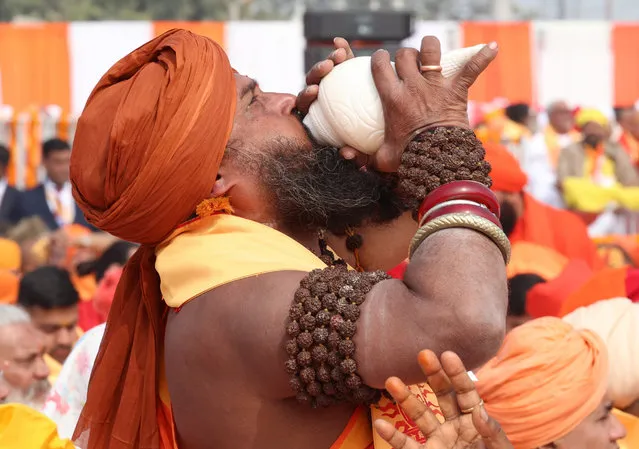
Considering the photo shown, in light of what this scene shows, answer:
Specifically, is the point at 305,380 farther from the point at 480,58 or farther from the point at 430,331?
the point at 480,58

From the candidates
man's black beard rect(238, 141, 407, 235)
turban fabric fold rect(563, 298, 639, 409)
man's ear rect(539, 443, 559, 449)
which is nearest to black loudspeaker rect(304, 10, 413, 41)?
turban fabric fold rect(563, 298, 639, 409)

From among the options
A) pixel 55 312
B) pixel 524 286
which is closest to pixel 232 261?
pixel 524 286

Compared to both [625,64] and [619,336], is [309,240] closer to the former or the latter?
[619,336]

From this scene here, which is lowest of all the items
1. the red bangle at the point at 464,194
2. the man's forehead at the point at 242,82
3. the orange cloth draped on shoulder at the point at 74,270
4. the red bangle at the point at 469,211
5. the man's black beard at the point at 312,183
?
the orange cloth draped on shoulder at the point at 74,270

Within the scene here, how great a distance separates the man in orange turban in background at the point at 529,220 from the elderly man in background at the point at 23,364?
3.00m

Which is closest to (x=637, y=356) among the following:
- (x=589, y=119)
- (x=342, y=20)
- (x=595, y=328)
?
(x=595, y=328)

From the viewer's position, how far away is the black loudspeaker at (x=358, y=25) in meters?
6.14

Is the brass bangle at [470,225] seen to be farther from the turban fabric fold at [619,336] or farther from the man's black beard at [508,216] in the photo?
the man's black beard at [508,216]

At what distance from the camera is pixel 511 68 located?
58.0ft

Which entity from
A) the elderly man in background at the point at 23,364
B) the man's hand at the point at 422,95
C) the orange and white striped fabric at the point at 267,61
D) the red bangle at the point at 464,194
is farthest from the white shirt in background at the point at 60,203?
the red bangle at the point at 464,194

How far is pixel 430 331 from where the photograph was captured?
1.94m

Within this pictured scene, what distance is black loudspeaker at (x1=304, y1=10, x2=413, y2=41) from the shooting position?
6145 mm

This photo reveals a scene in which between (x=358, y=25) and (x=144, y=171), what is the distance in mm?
4363

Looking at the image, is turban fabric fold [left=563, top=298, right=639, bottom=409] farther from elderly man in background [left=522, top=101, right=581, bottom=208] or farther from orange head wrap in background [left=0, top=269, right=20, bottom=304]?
elderly man in background [left=522, top=101, right=581, bottom=208]
